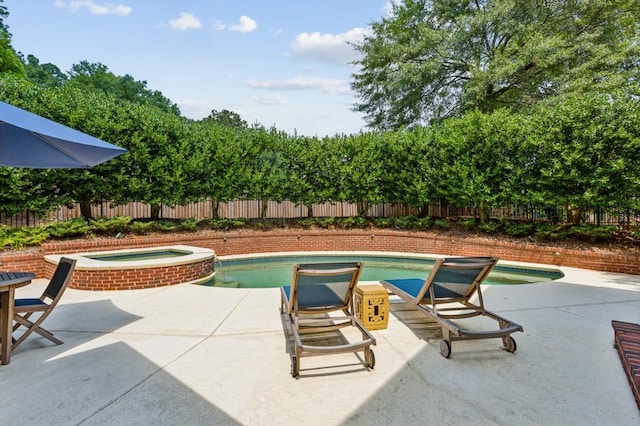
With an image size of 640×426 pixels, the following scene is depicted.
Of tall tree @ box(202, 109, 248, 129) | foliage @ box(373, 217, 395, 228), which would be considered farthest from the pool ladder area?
tall tree @ box(202, 109, 248, 129)

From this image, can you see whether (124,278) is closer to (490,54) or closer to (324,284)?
(324,284)

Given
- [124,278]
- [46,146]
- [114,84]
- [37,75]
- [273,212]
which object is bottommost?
[124,278]

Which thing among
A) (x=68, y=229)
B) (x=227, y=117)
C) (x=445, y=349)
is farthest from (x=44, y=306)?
(x=227, y=117)

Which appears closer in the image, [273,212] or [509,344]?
[509,344]

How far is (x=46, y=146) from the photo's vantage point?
3664 mm

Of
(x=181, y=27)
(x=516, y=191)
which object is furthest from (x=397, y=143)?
(x=181, y=27)

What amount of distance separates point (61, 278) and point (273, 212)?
1101 centimetres

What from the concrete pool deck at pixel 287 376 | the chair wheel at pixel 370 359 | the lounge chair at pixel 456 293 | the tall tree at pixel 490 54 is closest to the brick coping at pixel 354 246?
the concrete pool deck at pixel 287 376

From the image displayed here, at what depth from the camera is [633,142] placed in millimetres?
7465

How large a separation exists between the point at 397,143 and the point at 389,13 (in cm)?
1101

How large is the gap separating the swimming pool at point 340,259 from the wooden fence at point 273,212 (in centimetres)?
277

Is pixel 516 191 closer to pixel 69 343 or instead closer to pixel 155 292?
pixel 155 292

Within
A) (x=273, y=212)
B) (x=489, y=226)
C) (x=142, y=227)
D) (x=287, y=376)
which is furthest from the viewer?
(x=273, y=212)

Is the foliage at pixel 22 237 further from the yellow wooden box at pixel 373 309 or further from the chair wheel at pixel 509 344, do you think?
the chair wheel at pixel 509 344
